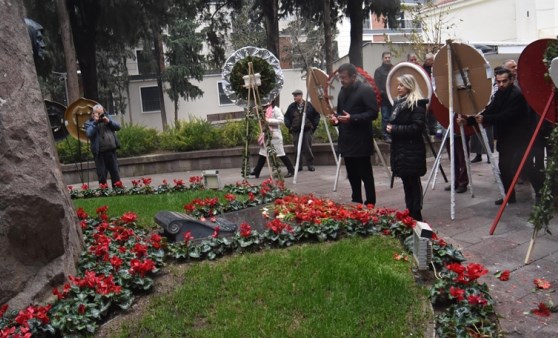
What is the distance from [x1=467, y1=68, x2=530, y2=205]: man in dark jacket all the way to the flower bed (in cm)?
226

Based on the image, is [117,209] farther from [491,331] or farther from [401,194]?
[491,331]

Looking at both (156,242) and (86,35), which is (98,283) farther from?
(86,35)

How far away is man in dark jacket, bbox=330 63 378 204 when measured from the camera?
6.80 m

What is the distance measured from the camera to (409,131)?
19.7 ft

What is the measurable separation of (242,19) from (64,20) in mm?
22992

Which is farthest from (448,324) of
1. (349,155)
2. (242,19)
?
(242,19)

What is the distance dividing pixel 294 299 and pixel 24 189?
1995 millimetres

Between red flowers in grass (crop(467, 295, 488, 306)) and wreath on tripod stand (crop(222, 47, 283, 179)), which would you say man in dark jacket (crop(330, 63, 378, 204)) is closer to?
wreath on tripod stand (crop(222, 47, 283, 179))

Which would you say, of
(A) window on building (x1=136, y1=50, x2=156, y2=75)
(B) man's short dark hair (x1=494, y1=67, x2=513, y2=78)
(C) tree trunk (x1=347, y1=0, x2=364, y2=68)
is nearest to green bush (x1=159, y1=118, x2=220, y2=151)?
(C) tree trunk (x1=347, y1=0, x2=364, y2=68)

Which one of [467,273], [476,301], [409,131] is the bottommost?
[476,301]

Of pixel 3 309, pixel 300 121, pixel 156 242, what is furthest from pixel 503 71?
pixel 3 309

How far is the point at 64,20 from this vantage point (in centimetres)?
1528

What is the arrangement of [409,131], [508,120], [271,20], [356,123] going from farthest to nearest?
1. [271,20]
2. [508,120]
3. [356,123]
4. [409,131]

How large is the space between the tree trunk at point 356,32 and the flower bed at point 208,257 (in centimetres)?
1554
